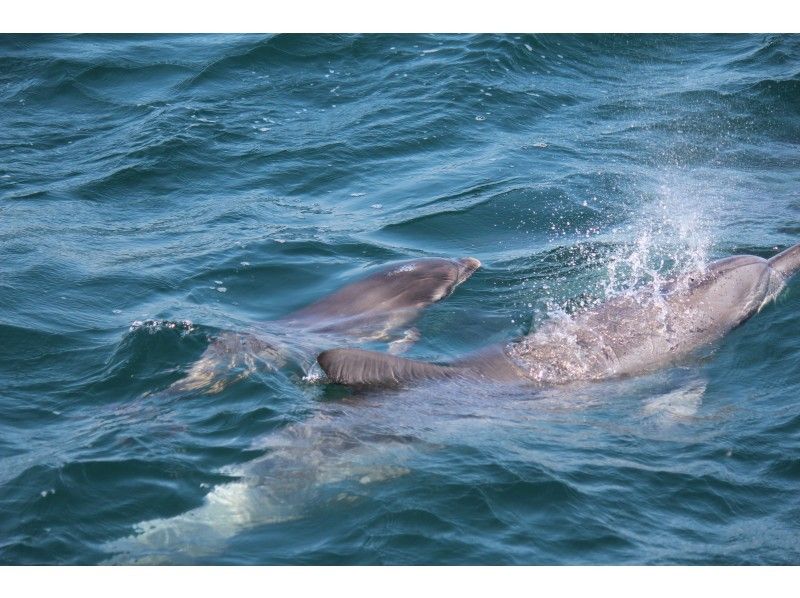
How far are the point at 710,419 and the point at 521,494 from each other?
2.49 metres

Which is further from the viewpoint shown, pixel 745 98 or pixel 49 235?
pixel 745 98

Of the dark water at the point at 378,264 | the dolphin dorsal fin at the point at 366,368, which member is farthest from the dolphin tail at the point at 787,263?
the dolphin dorsal fin at the point at 366,368

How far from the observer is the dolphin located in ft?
34.7

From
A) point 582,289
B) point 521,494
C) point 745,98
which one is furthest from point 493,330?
point 745,98

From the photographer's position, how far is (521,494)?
27.9ft

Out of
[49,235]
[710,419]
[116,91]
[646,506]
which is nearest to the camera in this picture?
[646,506]

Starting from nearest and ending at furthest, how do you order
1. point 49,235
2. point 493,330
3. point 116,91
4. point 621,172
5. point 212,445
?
1. point 212,445
2. point 493,330
3. point 49,235
4. point 621,172
5. point 116,91

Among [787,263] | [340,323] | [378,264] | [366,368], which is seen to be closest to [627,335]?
[787,263]

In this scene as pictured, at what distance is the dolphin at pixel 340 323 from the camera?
34.7 feet

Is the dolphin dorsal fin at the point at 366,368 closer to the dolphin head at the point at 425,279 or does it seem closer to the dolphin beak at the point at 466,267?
the dolphin head at the point at 425,279

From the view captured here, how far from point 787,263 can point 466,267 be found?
156 inches

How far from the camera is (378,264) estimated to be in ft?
45.2

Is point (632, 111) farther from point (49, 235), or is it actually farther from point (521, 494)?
point (521, 494)

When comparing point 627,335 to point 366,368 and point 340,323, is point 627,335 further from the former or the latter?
point 340,323
